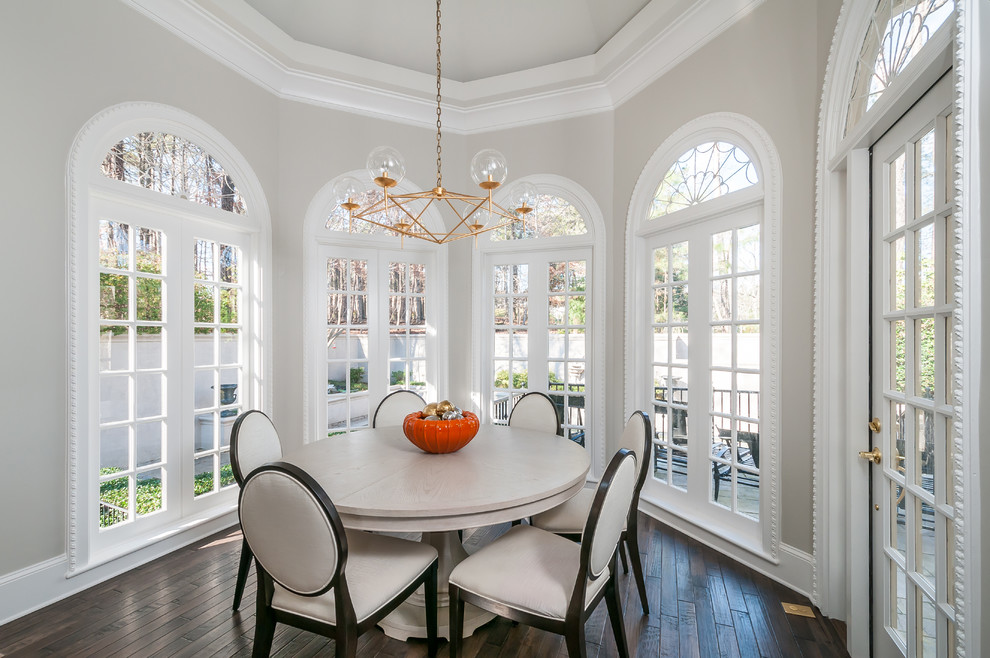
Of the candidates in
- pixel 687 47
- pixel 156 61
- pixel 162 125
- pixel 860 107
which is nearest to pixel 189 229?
pixel 162 125

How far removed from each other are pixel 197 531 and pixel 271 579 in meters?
1.85

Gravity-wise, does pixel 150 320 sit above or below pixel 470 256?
below

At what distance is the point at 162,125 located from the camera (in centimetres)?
290

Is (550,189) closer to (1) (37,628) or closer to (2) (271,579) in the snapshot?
(2) (271,579)

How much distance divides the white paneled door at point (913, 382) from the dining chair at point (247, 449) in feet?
8.21

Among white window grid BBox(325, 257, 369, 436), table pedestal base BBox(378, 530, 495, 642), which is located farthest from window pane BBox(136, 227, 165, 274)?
table pedestal base BBox(378, 530, 495, 642)

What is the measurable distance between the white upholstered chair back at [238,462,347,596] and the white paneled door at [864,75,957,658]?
1.79 meters

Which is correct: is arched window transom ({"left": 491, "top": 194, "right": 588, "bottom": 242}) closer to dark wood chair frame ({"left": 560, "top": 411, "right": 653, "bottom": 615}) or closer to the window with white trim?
the window with white trim

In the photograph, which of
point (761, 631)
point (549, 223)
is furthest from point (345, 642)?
point (549, 223)

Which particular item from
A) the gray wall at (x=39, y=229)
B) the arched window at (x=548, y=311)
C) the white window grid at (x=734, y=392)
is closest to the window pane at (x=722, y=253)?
the white window grid at (x=734, y=392)

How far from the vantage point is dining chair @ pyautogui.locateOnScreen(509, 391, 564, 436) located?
10.3ft

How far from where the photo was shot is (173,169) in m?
3.00

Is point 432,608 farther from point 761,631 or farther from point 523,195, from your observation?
point 523,195

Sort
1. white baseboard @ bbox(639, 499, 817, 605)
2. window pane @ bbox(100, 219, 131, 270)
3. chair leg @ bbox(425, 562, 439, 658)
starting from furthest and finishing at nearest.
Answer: window pane @ bbox(100, 219, 131, 270)
white baseboard @ bbox(639, 499, 817, 605)
chair leg @ bbox(425, 562, 439, 658)
